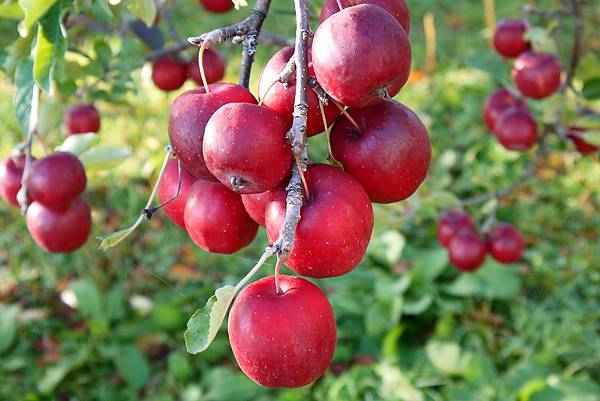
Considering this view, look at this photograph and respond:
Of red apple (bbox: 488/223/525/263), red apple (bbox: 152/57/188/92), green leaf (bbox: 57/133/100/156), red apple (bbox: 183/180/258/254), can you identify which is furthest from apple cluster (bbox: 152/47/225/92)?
red apple (bbox: 488/223/525/263)

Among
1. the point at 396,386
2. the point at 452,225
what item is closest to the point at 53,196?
the point at 452,225

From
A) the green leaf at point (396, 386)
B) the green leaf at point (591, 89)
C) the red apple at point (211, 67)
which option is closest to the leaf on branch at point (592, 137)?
the green leaf at point (591, 89)

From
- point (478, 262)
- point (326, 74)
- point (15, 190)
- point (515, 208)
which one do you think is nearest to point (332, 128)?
point (326, 74)

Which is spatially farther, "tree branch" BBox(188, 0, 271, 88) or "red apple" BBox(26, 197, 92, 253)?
"red apple" BBox(26, 197, 92, 253)

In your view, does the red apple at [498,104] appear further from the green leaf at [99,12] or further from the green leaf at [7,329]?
the green leaf at [7,329]

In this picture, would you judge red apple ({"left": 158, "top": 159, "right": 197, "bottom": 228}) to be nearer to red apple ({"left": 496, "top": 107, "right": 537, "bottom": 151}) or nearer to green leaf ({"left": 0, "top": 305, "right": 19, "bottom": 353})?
red apple ({"left": 496, "top": 107, "right": 537, "bottom": 151})

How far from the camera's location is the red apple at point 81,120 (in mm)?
1447

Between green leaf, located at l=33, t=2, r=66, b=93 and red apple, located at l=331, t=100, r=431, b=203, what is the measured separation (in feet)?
1.24

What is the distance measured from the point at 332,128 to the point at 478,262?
1.30m

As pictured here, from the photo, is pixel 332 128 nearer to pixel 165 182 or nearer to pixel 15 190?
pixel 165 182

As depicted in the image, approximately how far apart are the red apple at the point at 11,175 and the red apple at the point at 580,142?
117 cm

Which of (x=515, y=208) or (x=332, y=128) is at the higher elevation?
(x=332, y=128)

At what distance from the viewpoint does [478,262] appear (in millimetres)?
1929

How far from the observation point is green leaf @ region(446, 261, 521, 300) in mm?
2613
